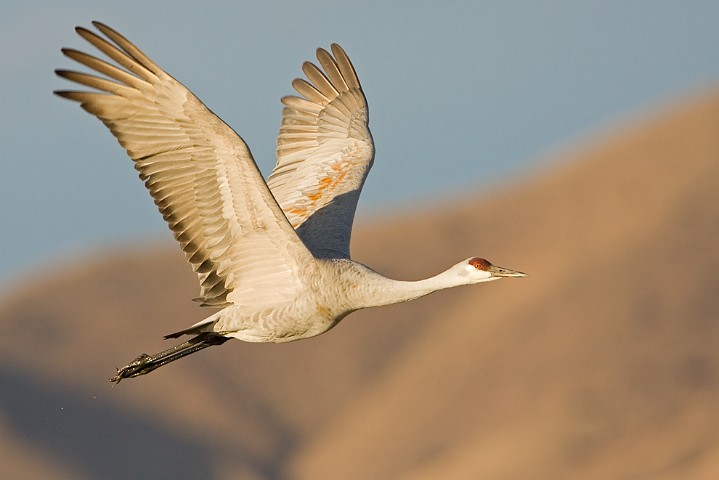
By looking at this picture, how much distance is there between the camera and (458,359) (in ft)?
209

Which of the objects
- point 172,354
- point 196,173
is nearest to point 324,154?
point 172,354

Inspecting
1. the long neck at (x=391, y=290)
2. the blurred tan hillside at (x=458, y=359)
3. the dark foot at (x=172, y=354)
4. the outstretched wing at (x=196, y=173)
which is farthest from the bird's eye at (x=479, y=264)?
the blurred tan hillside at (x=458, y=359)

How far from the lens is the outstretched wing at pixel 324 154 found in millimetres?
13820

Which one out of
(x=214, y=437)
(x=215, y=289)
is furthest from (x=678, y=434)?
(x=215, y=289)

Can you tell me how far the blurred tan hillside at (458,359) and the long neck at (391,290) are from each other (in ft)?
120

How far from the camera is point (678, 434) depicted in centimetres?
5153

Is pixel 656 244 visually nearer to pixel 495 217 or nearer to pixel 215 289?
pixel 495 217

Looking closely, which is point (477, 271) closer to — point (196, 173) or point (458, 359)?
point (196, 173)

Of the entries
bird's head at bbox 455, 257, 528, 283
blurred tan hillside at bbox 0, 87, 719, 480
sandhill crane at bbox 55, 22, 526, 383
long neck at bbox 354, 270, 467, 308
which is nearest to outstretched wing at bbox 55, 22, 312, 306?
sandhill crane at bbox 55, 22, 526, 383

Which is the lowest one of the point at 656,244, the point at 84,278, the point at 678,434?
the point at 678,434

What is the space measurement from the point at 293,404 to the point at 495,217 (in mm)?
15752

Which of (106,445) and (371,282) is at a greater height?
(371,282)

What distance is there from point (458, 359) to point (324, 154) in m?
49.3

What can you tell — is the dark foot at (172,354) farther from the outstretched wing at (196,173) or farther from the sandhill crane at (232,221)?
the outstretched wing at (196,173)
